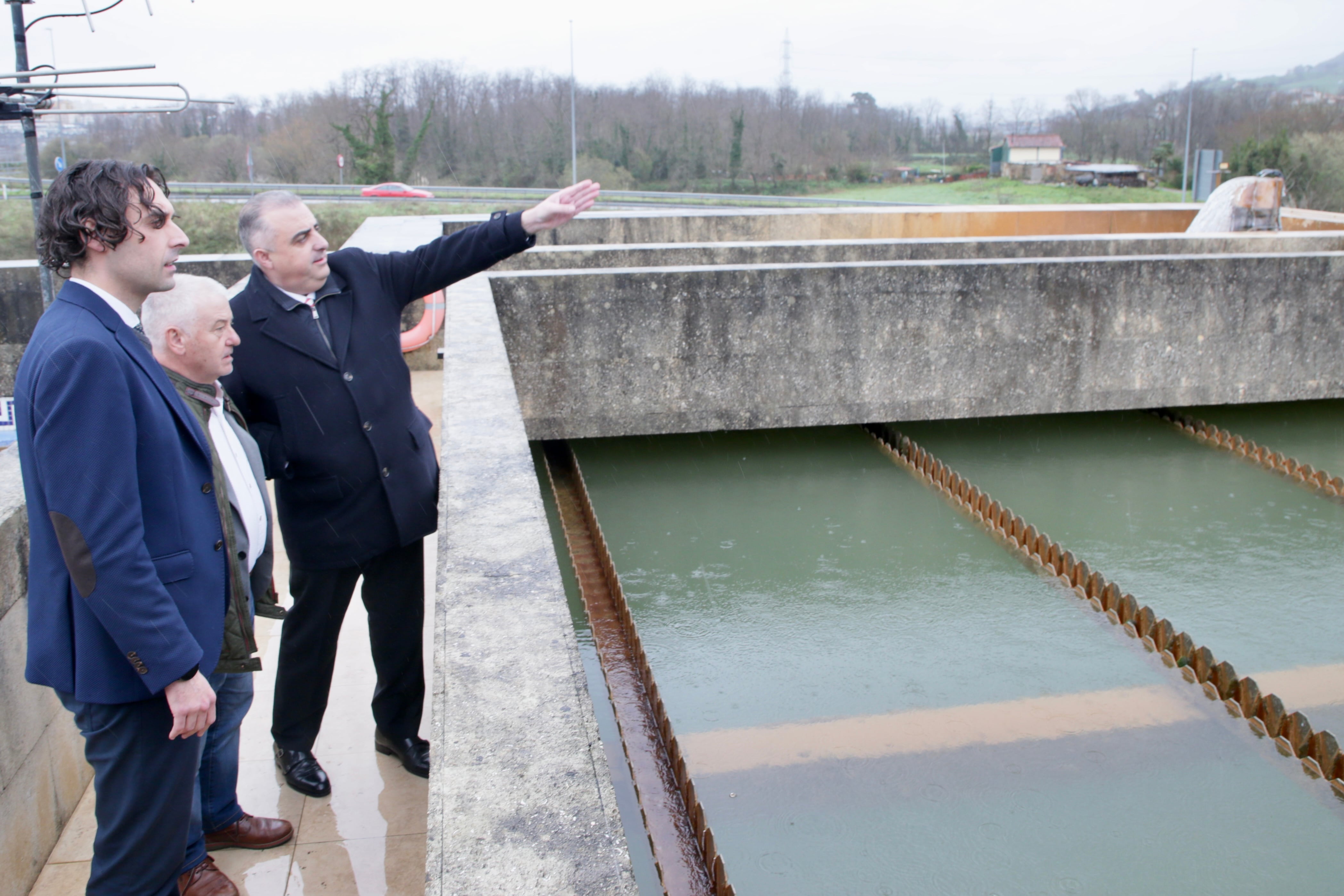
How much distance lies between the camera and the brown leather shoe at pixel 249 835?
2.80 meters

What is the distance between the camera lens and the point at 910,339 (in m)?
7.57

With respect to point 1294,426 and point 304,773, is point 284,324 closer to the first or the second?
point 304,773

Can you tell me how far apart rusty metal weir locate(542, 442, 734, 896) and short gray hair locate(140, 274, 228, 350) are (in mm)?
2364

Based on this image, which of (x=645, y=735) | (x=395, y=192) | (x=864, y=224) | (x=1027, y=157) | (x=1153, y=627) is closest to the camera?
(x=645, y=735)

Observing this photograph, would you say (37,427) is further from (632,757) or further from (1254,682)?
(1254,682)

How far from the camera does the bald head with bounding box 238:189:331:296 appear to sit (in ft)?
8.83

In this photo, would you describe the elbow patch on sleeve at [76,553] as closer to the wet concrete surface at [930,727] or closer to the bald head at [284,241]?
the bald head at [284,241]

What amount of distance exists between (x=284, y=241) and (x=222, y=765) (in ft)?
4.61

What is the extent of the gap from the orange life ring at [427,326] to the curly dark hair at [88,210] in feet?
19.7

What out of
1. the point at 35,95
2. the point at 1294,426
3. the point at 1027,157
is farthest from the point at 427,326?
the point at 1027,157

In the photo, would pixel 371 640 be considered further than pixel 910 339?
No

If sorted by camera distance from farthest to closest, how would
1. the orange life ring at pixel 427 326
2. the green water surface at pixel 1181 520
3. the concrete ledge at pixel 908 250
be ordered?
the concrete ledge at pixel 908 250 < the orange life ring at pixel 427 326 < the green water surface at pixel 1181 520

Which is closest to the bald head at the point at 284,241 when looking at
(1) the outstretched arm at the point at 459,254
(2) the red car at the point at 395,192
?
(1) the outstretched arm at the point at 459,254

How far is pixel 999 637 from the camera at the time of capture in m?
5.24
